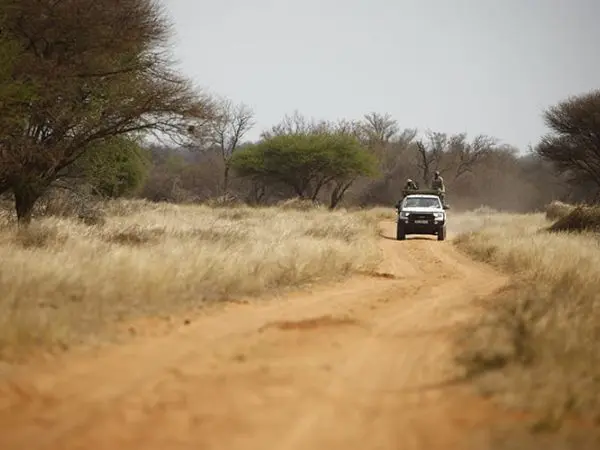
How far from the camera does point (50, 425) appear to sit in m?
3.77

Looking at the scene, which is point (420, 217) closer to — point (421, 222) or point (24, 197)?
point (421, 222)

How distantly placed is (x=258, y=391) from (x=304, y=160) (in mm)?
48046

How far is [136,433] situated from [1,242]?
7.92 meters

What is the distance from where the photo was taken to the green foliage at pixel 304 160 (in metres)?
52.2

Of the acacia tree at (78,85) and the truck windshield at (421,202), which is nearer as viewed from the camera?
the acacia tree at (78,85)

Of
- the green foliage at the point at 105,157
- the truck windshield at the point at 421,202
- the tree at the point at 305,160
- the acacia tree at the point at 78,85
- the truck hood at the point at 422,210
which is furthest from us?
the tree at the point at 305,160

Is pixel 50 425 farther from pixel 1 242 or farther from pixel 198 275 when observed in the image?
pixel 1 242

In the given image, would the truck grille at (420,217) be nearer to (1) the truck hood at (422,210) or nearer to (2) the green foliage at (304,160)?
(1) the truck hood at (422,210)

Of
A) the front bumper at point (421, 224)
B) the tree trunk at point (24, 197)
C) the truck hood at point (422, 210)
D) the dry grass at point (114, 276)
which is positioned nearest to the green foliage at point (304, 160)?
the truck hood at point (422, 210)

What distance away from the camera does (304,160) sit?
51969 mm

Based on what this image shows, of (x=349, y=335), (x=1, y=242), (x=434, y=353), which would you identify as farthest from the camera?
(x=1, y=242)

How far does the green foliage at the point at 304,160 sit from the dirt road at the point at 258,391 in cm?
4544

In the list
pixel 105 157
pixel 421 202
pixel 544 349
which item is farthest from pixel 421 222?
pixel 544 349

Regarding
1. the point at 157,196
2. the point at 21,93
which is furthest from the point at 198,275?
the point at 157,196
